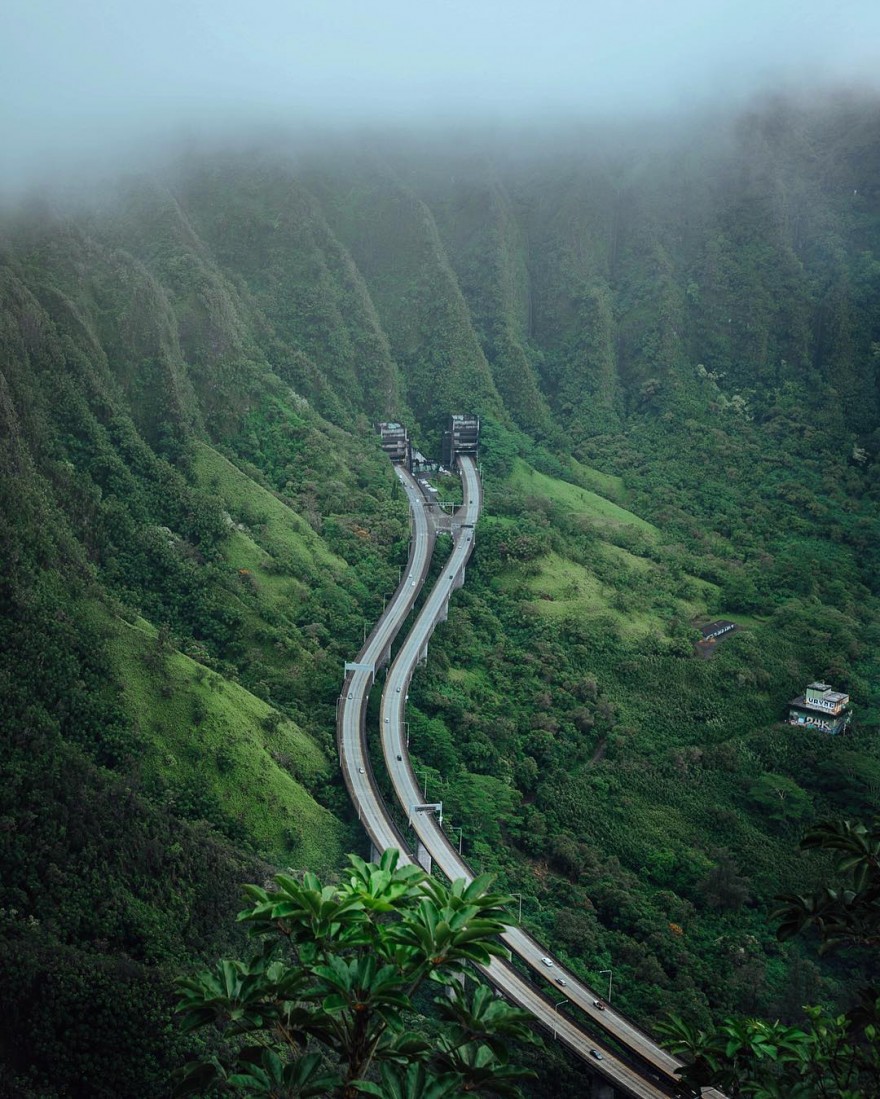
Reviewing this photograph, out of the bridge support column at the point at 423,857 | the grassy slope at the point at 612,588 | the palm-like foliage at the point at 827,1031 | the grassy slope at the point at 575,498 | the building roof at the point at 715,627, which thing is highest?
the palm-like foliage at the point at 827,1031

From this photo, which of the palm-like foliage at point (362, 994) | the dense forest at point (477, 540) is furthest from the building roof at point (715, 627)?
the palm-like foliage at point (362, 994)

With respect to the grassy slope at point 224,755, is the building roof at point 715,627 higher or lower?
lower

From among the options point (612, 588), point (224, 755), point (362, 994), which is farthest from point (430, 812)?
point (362, 994)

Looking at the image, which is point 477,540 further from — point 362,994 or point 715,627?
point 362,994

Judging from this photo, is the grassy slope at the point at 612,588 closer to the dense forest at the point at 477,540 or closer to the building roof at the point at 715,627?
the dense forest at the point at 477,540

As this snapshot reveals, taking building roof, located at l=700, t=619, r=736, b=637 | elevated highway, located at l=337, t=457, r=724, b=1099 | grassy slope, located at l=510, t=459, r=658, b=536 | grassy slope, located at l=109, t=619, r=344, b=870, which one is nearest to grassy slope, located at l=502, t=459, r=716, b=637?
grassy slope, located at l=510, t=459, r=658, b=536

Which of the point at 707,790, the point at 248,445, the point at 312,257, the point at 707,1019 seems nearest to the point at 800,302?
the point at 312,257
